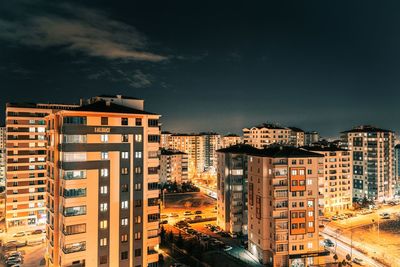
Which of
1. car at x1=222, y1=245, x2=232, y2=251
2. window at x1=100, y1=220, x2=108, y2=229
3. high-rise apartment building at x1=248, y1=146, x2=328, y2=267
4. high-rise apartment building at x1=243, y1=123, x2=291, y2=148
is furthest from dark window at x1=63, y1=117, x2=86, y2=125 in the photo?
high-rise apartment building at x1=243, y1=123, x2=291, y2=148

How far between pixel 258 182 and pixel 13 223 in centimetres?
5436

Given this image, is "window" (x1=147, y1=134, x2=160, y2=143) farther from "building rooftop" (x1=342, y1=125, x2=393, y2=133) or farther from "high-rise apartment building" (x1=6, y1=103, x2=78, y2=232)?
"building rooftop" (x1=342, y1=125, x2=393, y2=133)

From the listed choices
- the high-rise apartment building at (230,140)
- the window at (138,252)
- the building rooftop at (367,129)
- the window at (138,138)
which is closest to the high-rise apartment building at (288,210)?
the window at (138,252)

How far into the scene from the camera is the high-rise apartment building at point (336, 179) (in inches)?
3506

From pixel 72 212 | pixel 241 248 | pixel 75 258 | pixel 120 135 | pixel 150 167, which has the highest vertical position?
pixel 120 135

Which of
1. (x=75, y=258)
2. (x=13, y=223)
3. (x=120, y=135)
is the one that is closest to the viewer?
(x=75, y=258)

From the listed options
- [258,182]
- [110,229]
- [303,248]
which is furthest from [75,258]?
[303,248]

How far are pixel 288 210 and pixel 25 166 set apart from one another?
5710 centimetres

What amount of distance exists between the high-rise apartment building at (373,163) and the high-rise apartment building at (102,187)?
91.4 meters

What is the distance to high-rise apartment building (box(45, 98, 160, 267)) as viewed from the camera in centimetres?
3553

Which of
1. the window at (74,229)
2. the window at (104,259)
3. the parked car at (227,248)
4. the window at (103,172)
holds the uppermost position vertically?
the window at (103,172)

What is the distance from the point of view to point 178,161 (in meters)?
129

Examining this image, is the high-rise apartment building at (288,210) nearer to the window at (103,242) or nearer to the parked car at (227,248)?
the parked car at (227,248)

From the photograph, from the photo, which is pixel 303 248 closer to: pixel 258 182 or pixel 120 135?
pixel 258 182
